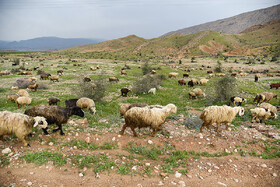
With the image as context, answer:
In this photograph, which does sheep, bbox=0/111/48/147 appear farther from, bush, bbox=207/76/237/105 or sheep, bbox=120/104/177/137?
bush, bbox=207/76/237/105

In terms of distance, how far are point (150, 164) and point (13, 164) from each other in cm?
459

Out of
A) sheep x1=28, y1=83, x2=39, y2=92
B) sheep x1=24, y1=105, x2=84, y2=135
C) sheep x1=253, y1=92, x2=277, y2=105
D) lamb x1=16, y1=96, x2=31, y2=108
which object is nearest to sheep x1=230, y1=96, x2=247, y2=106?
sheep x1=253, y1=92, x2=277, y2=105

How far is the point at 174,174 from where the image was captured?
4.86 meters

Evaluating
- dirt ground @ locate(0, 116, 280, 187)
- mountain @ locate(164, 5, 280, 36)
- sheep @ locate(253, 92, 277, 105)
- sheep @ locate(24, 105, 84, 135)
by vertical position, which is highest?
mountain @ locate(164, 5, 280, 36)

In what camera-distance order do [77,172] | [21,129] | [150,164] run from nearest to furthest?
[77,172], [150,164], [21,129]

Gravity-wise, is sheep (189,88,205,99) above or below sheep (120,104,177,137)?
below

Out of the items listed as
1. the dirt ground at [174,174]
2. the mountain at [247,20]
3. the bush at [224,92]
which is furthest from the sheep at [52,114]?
the mountain at [247,20]

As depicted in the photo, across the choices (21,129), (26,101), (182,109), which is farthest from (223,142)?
(26,101)

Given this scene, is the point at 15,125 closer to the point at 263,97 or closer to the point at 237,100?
the point at 237,100

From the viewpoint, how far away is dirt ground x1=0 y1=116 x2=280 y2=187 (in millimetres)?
4445

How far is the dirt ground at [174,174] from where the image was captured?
4.45 meters

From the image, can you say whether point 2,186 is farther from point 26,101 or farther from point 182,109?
point 182,109

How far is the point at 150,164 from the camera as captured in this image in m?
5.26

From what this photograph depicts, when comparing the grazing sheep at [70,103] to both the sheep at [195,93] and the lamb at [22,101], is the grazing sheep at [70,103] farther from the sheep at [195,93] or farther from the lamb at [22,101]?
the sheep at [195,93]
